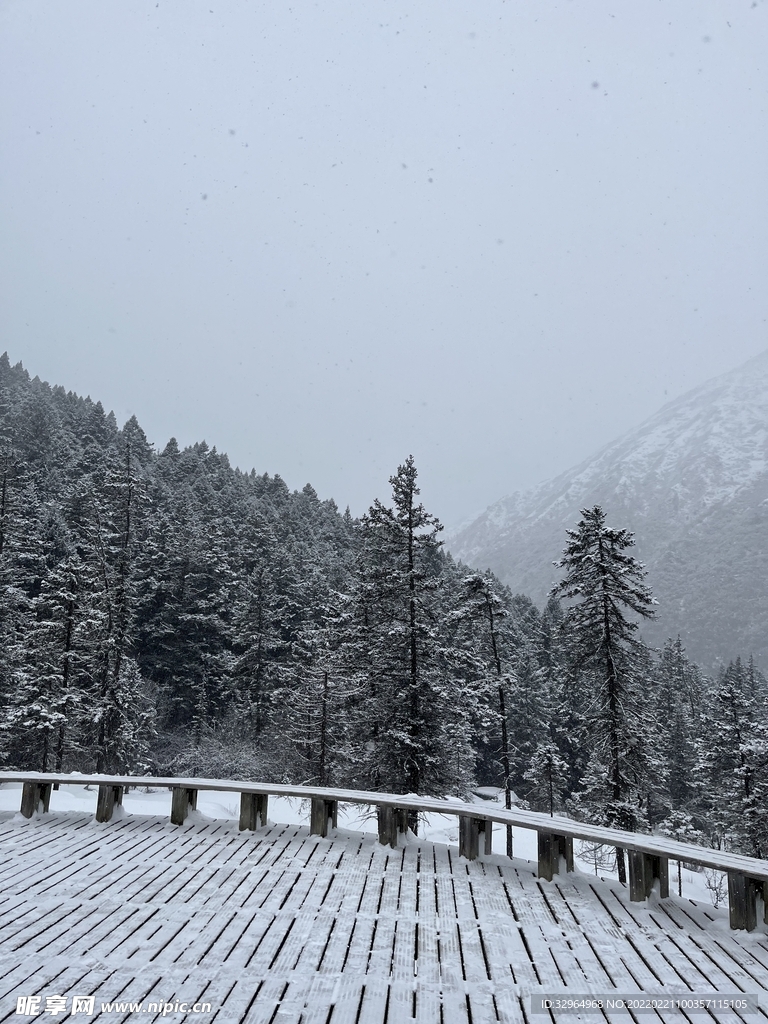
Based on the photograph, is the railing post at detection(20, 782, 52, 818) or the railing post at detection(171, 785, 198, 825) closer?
the railing post at detection(171, 785, 198, 825)

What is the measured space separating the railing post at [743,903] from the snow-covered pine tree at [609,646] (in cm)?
1565

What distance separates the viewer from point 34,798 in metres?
8.99

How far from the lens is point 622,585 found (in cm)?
2128

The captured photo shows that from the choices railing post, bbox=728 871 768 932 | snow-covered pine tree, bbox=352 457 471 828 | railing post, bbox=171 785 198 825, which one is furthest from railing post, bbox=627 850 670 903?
snow-covered pine tree, bbox=352 457 471 828

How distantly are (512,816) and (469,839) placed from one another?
73 centimetres

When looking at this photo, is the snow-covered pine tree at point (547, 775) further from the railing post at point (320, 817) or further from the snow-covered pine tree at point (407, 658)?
the railing post at point (320, 817)

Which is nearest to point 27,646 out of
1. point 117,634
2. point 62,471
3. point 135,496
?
point 117,634

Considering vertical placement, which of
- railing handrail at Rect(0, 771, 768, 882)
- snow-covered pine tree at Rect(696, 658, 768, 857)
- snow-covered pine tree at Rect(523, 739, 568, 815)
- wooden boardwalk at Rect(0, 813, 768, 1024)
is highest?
railing handrail at Rect(0, 771, 768, 882)

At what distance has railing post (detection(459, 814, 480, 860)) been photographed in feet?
24.4

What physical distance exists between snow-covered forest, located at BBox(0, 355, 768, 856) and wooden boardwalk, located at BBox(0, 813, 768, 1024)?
44.4ft

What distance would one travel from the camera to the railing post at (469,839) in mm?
7441

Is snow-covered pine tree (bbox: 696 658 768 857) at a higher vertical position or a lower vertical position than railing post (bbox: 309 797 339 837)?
lower

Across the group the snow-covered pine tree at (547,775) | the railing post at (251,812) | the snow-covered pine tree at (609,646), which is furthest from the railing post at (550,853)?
the snow-covered pine tree at (547,775)

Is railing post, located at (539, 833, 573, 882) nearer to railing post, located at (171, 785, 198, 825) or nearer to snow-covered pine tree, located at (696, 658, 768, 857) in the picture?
railing post, located at (171, 785, 198, 825)
